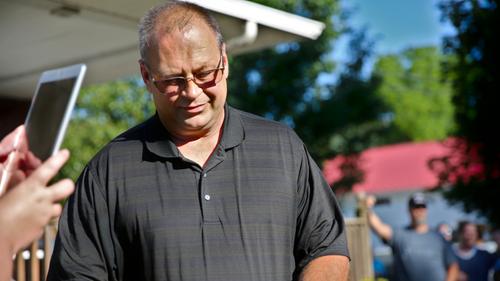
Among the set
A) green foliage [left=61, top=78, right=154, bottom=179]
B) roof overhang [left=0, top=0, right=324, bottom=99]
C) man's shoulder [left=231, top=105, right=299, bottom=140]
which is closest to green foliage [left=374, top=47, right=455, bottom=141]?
green foliage [left=61, top=78, right=154, bottom=179]

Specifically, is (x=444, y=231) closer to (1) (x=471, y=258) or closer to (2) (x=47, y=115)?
(1) (x=471, y=258)

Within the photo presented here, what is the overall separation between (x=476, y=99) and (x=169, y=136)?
12.3m

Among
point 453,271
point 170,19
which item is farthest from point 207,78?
point 453,271

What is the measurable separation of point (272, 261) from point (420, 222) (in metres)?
6.68

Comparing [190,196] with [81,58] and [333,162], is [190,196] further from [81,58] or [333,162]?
[333,162]

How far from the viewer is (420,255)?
9.32 metres

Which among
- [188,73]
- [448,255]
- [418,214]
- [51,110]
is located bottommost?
[448,255]

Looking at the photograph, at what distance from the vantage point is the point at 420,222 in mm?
9438

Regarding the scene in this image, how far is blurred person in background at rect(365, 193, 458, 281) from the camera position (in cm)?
931

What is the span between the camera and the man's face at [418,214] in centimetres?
932

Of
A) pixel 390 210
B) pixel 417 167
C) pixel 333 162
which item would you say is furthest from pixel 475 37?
pixel 417 167

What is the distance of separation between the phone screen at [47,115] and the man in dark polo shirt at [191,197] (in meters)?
0.25

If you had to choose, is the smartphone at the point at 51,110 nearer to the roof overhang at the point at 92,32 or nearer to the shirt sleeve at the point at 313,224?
the shirt sleeve at the point at 313,224

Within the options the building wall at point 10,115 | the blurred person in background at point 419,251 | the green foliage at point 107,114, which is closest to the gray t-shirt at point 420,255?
the blurred person in background at point 419,251
